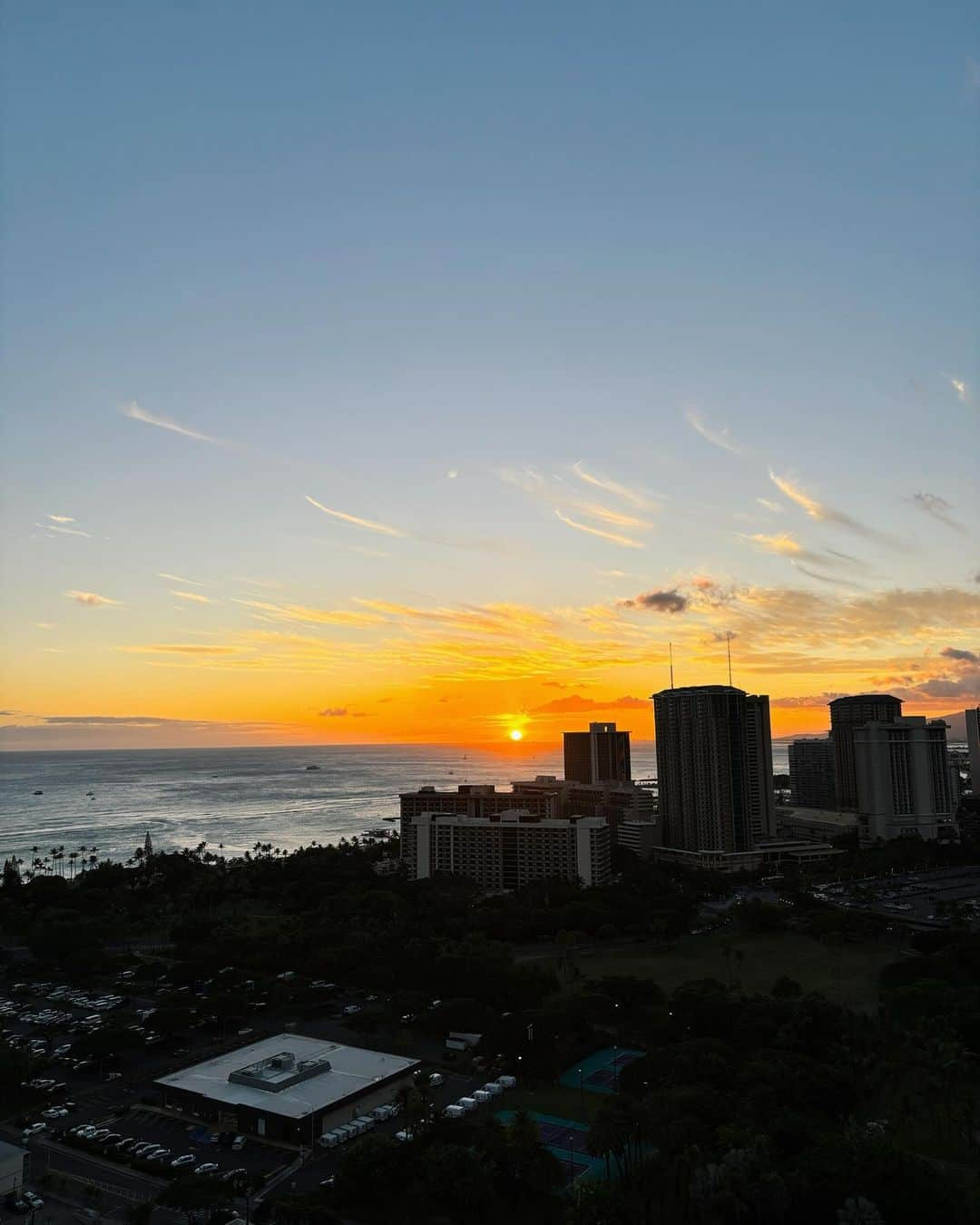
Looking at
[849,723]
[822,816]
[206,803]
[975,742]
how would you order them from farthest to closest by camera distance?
[206,803] → [975,742] → [849,723] → [822,816]

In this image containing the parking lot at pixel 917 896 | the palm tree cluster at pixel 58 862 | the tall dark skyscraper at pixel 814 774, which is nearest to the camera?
the parking lot at pixel 917 896

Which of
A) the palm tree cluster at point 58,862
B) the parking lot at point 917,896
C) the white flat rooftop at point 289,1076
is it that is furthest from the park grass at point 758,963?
the palm tree cluster at point 58,862

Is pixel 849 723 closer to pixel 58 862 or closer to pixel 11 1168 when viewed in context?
pixel 58 862

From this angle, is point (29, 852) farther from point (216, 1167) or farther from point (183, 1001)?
point (216, 1167)

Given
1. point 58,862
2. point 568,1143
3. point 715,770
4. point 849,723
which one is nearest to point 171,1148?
point 568,1143

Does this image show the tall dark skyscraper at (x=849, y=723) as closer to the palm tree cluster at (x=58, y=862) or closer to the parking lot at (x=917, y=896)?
the parking lot at (x=917, y=896)

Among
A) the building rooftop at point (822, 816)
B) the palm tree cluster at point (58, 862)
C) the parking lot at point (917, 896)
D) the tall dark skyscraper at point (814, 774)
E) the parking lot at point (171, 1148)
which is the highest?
the tall dark skyscraper at point (814, 774)
